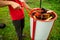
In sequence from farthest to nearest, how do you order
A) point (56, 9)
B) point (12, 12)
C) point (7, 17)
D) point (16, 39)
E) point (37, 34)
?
point (56, 9), point (7, 17), point (16, 39), point (37, 34), point (12, 12)

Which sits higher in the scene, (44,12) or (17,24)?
(44,12)

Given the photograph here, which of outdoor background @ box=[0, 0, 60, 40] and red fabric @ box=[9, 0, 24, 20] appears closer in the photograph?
red fabric @ box=[9, 0, 24, 20]

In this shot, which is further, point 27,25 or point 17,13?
point 27,25

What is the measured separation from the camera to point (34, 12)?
2723 mm

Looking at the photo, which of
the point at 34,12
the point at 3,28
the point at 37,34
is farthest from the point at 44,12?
the point at 3,28

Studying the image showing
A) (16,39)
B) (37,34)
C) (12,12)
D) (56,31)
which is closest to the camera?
(12,12)

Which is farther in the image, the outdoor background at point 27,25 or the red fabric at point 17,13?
the outdoor background at point 27,25

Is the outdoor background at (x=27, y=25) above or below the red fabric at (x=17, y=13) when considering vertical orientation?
below

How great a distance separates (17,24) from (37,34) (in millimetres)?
339

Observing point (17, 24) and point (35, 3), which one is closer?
point (17, 24)

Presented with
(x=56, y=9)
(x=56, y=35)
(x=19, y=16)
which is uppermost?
(x=19, y=16)

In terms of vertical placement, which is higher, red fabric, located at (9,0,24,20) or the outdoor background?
red fabric, located at (9,0,24,20)

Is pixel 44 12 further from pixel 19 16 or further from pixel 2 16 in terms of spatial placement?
pixel 2 16

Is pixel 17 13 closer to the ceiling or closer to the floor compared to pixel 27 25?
closer to the ceiling
